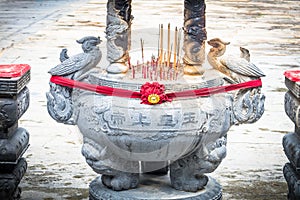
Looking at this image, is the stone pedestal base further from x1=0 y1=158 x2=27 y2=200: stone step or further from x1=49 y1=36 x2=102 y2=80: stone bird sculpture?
x1=49 y1=36 x2=102 y2=80: stone bird sculpture

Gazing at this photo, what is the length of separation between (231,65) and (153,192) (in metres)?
0.71

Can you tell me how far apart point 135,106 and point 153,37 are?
143 cm

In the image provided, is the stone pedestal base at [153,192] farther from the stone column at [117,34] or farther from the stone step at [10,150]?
the stone column at [117,34]

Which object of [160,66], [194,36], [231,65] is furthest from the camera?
[160,66]

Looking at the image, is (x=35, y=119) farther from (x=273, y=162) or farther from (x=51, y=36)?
(x=51, y=36)

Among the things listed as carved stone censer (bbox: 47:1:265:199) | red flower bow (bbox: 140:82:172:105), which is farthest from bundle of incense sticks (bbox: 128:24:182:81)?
red flower bow (bbox: 140:82:172:105)

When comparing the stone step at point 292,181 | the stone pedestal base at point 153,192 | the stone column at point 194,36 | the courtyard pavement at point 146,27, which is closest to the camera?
the stone column at point 194,36

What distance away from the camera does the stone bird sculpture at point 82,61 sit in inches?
158

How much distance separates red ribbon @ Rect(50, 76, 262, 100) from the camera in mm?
3811

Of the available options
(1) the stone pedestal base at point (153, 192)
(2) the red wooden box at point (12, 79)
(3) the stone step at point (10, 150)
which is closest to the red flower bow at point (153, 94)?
(1) the stone pedestal base at point (153, 192)

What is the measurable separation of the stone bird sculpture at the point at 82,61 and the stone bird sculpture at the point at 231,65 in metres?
0.54

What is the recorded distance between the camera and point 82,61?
402cm

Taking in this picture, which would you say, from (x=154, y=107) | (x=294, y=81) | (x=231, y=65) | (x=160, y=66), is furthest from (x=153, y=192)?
(x=294, y=81)

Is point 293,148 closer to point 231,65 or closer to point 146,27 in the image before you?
point 231,65
